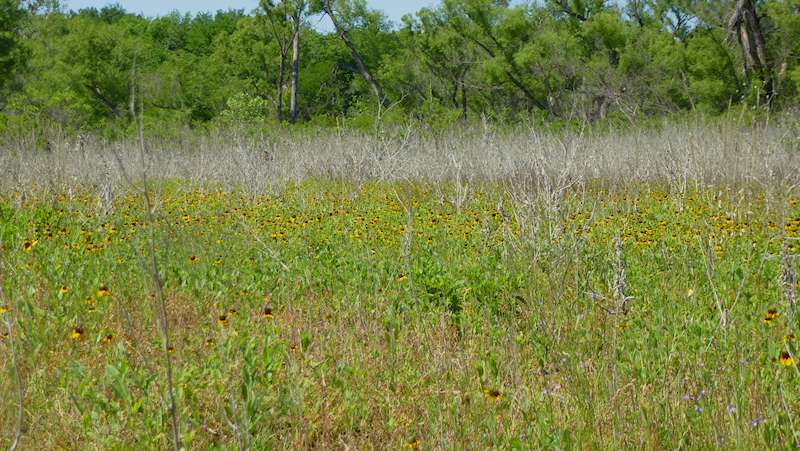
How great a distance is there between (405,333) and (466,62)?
29154 mm

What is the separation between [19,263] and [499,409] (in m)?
3.17

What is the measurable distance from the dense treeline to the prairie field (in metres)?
13.6

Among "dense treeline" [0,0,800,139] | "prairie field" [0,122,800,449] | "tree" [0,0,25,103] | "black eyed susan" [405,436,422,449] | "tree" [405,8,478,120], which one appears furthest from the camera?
"tree" [405,8,478,120]

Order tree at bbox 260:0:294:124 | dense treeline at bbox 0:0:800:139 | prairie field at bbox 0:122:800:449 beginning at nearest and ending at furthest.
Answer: prairie field at bbox 0:122:800:449 < dense treeline at bbox 0:0:800:139 < tree at bbox 260:0:294:124

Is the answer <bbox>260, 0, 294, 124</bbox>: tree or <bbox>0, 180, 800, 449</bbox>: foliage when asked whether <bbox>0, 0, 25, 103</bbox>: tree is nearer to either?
<bbox>260, 0, 294, 124</bbox>: tree

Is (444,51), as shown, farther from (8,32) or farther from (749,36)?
(8,32)

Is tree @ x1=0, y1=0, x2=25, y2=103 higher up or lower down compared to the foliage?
higher up

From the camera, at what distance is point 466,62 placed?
31391mm

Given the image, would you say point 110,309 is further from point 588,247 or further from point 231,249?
point 588,247

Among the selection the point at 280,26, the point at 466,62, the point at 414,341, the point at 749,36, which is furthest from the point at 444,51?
the point at 414,341

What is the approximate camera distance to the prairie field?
227 cm

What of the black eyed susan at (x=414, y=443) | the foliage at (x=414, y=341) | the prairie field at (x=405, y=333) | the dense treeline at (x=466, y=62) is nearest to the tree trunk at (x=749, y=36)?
the dense treeline at (x=466, y=62)

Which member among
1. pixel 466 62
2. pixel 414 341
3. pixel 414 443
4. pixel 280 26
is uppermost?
Result: pixel 280 26

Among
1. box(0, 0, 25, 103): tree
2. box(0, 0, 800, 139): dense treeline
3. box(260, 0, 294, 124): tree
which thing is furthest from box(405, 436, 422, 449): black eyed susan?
box(260, 0, 294, 124): tree
